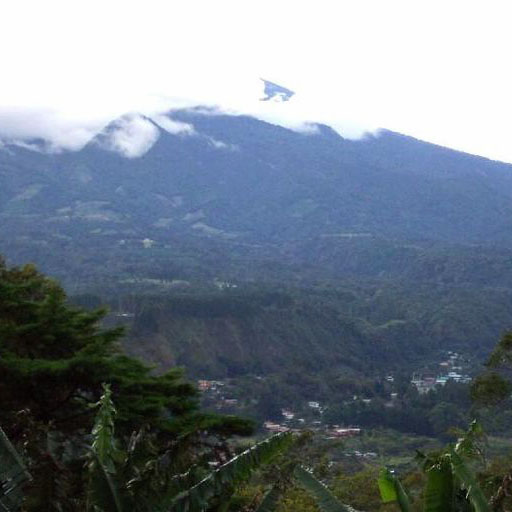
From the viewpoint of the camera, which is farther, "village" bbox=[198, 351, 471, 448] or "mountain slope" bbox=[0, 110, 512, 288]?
"mountain slope" bbox=[0, 110, 512, 288]

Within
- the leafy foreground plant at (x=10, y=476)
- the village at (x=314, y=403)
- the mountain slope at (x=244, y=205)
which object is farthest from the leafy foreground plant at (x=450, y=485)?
the mountain slope at (x=244, y=205)

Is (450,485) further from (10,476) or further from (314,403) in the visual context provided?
(314,403)

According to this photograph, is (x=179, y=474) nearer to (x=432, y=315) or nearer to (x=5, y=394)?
(x=5, y=394)

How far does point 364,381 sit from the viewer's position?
6456cm

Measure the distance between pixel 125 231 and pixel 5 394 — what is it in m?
130

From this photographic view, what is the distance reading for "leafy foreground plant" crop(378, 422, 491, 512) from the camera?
5.31m

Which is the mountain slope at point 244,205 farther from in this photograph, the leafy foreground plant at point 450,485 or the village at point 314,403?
the leafy foreground plant at point 450,485

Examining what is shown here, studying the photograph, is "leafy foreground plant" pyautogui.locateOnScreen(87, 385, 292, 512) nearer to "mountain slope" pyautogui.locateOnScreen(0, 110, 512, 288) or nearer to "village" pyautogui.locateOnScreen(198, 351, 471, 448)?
"village" pyautogui.locateOnScreen(198, 351, 471, 448)

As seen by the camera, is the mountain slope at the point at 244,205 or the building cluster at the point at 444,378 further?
the mountain slope at the point at 244,205

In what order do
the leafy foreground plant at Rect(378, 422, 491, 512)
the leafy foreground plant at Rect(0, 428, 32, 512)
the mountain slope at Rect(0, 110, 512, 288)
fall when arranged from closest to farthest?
the leafy foreground plant at Rect(0, 428, 32, 512) → the leafy foreground plant at Rect(378, 422, 491, 512) → the mountain slope at Rect(0, 110, 512, 288)

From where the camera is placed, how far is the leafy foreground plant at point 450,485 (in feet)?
17.4

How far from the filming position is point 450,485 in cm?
560

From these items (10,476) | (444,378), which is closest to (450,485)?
(10,476)

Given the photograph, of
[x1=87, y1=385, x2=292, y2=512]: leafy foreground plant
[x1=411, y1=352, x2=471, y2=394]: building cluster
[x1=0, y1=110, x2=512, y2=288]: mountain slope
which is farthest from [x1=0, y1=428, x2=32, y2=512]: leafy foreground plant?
[x1=0, y1=110, x2=512, y2=288]: mountain slope
